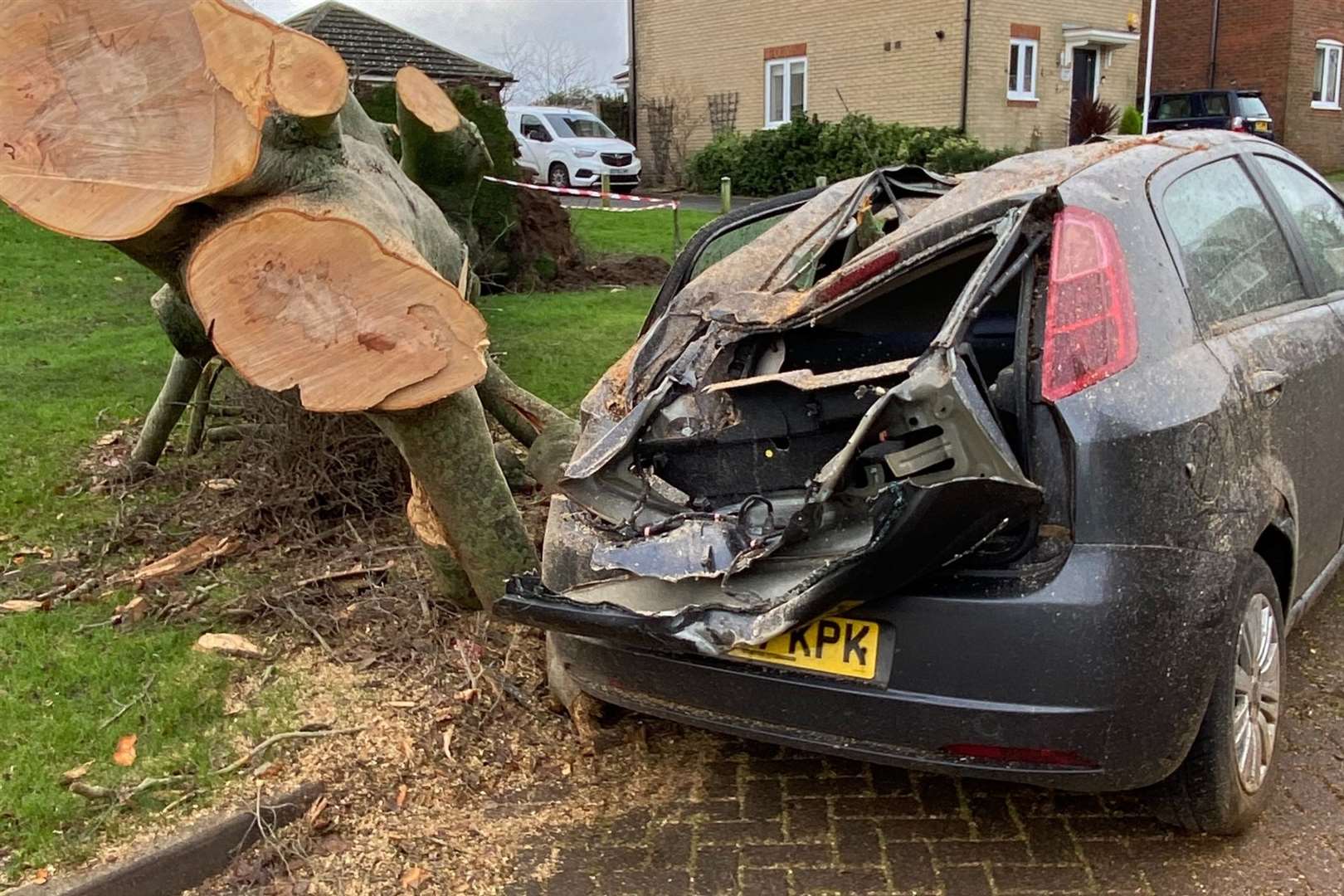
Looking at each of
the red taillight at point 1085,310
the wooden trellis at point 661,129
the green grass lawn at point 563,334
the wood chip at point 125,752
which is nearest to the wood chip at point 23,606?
the wood chip at point 125,752

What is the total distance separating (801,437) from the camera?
3.04 m

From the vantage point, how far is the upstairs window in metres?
22.7

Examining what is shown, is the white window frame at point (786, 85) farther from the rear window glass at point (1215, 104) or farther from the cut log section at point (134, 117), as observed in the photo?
the cut log section at point (134, 117)

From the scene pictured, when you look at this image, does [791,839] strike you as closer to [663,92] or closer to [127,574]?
[127,574]

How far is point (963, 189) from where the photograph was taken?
3.13 meters

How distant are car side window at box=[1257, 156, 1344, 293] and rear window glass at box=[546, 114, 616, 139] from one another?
22.5 meters

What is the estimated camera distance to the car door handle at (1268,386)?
2680mm

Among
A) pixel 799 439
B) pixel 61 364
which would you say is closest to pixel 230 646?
pixel 799 439

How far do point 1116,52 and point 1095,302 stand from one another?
83.3ft

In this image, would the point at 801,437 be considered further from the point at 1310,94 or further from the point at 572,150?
the point at 1310,94

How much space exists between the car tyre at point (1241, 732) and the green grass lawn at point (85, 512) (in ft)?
8.46

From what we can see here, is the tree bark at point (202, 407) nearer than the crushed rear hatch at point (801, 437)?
No

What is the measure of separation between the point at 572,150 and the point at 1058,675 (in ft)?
76.5

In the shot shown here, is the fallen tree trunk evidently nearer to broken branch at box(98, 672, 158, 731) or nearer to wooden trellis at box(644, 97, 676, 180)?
broken branch at box(98, 672, 158, 731)
